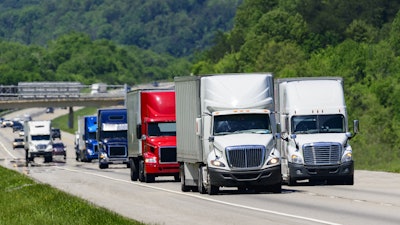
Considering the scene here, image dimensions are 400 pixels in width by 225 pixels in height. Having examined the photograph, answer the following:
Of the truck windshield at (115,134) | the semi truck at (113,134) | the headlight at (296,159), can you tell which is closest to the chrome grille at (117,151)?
the semi truck at (113,134)

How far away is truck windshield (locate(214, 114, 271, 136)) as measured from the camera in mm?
40656

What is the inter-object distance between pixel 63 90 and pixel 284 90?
144 meters

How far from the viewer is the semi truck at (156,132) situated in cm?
5178

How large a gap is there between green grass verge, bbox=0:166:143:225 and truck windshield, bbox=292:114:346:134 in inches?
339

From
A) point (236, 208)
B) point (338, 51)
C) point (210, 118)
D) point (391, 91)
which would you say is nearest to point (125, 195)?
point (210, 118)

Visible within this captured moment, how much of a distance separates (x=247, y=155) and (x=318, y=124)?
6395 mm

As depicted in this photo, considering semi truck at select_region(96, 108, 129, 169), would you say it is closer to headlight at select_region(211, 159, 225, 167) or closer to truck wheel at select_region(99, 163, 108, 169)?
truck wheel at select_region(99, 163, 108, 169)

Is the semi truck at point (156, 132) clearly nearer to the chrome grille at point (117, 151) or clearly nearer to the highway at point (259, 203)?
the highway at point (259, 203)

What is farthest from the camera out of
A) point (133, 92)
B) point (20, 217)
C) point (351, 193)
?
point (133, 92)

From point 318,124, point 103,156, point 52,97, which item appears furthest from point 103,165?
point 52,97

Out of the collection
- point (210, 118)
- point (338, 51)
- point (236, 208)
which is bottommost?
point (236, 208)

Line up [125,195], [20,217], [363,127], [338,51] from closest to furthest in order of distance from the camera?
1. [20,217]
2. [125,195]
3. [363,127]
4. [338,51]

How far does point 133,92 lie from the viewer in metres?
55.0

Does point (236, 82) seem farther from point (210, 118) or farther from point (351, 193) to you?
point (351, 193)
